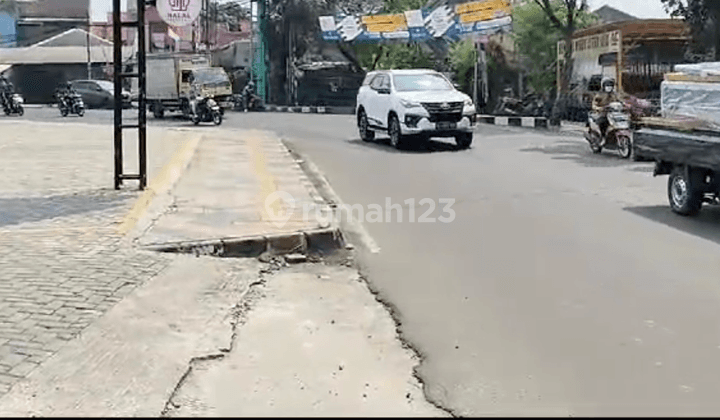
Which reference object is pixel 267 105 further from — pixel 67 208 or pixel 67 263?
pixel 67 263

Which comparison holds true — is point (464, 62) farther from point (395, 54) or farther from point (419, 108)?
point (419, 108)

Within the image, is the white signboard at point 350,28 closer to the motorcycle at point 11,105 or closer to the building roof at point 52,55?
the motorcycle at point 11,105

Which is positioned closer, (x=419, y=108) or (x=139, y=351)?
(x=139, y=351)

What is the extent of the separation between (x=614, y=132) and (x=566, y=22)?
14.4 metres

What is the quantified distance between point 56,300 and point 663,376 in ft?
13.5

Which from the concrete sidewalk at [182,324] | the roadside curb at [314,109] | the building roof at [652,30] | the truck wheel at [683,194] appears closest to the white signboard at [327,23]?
the roadside curb at [314,109]

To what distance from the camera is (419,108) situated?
20922 mm

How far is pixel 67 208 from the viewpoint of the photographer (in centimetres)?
1115

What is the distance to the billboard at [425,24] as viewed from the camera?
35.8 m

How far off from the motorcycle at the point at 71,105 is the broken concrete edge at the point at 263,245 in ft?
104

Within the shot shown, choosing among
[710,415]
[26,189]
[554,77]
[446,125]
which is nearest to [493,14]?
[554,77]

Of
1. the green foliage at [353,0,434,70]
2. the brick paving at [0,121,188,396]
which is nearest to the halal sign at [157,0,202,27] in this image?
the brick paving at [0,121,188,396]

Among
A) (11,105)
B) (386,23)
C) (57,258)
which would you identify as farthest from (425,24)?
(57,258)

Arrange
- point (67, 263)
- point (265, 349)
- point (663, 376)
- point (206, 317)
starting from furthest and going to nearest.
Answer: point (67, 263) → point (206, 317) → point (265, 349) → point (663, 376)
